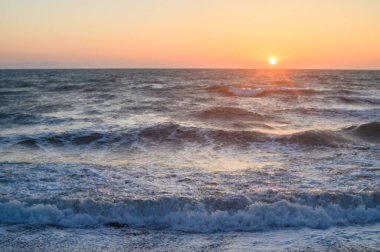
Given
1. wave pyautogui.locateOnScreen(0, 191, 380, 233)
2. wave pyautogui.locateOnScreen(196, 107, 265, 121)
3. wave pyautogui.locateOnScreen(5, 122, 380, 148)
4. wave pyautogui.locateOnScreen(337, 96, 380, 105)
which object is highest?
wave pyautogui.locateOnScreen(337, 96, 380, 105)

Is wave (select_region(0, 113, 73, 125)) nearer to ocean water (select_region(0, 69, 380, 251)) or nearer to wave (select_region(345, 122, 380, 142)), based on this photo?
ocean water (select_region(0, 69, 380, 251))

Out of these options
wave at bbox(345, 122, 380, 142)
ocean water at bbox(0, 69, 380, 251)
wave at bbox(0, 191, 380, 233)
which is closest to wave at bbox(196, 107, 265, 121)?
ocean water at bbox(0, 69, 380, 251)

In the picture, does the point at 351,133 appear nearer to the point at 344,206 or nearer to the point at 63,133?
the point at 344,206

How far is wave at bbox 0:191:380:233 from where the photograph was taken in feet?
21.9

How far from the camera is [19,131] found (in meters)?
15.8

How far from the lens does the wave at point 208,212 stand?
6.69 meters

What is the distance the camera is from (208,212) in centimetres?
697

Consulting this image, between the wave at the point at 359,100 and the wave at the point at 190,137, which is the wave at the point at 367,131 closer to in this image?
the wave at the point at 190,137

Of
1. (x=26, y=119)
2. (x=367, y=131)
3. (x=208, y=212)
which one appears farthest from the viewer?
(x=26, y=119)

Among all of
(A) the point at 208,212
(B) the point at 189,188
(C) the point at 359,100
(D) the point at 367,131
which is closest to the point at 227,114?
(D) the point at 367,131

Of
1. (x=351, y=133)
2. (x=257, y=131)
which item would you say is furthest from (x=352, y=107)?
(x=257, y=131)

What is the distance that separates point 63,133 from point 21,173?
18.8 feet

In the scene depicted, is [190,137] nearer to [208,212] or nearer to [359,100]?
[208,212]

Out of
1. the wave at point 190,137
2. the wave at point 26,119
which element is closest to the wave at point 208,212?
the wave at point 190,137
